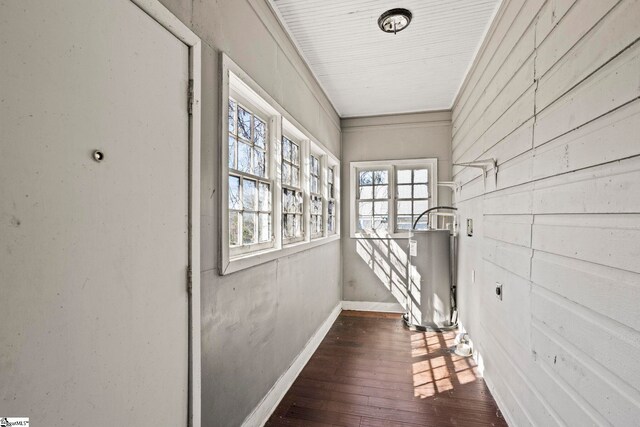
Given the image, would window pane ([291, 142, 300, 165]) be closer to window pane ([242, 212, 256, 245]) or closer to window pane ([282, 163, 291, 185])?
window pane ([282, 163, 291, 185])

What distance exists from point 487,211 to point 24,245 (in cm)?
280

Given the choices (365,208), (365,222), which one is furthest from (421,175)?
(365,222)

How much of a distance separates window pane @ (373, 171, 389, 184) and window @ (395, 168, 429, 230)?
0.18m

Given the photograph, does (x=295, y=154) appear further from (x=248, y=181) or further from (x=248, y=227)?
(x=248, y=227)

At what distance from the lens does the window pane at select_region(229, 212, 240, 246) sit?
1.92 meters

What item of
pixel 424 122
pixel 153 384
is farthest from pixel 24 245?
pixel 424 122

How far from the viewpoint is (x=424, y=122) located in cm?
458

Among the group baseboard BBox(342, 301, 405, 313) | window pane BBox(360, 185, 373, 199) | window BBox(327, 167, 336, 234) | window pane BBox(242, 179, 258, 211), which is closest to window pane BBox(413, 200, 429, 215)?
window pane BBox(360, 185, 373, 199)

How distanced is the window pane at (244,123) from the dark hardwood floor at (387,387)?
1.94 m

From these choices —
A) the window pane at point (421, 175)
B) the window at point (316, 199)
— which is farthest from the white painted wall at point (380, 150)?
the window at point (316, 199)

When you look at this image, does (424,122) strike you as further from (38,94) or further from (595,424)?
(38,94)

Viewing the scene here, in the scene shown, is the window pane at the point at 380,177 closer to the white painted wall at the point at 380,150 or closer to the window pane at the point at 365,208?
the white painted wall at the point at 380,150

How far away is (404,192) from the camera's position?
4.70 m

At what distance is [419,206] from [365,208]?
79cm
